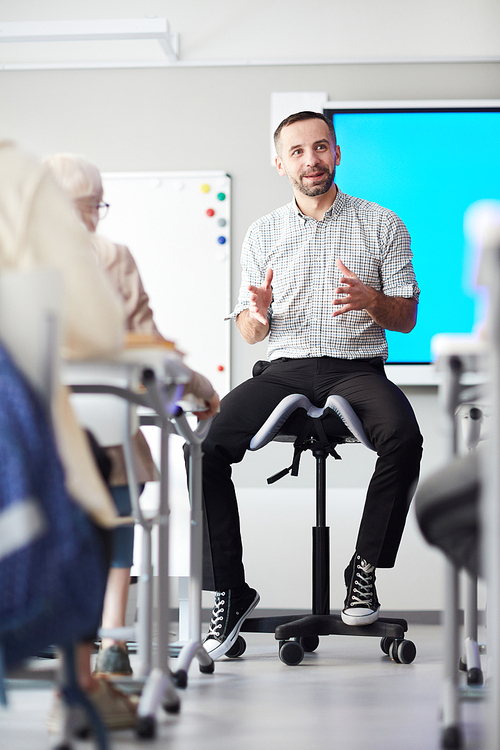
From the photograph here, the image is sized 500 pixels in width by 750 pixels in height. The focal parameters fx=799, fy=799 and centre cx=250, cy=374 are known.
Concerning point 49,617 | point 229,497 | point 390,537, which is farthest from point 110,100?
point 49,617

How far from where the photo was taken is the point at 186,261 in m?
3.72

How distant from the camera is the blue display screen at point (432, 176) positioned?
358cm

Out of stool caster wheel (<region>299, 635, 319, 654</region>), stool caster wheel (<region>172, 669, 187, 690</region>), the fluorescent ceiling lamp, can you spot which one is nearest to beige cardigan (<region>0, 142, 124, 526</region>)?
stool caster wheel (<region>172, 669, 187, 690</region>)

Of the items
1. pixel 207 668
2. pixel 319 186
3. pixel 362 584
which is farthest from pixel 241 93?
pixel 207 668

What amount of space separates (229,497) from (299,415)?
1.12ft

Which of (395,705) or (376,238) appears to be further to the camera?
(376,238)

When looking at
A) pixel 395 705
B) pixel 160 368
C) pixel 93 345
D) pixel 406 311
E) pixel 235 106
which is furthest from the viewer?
pixel 235 106

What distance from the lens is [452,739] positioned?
1.35m

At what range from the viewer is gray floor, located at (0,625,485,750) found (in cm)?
146

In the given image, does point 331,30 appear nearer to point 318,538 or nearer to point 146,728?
point 318,538

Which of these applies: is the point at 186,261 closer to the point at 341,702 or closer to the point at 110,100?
the point at 110,100

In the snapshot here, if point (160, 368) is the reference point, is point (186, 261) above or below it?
above

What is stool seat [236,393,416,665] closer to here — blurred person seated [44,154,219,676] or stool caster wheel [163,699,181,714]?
blurred person seated [44,154,219,676]

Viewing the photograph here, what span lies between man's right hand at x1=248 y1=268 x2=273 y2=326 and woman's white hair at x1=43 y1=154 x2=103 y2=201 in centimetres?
80
